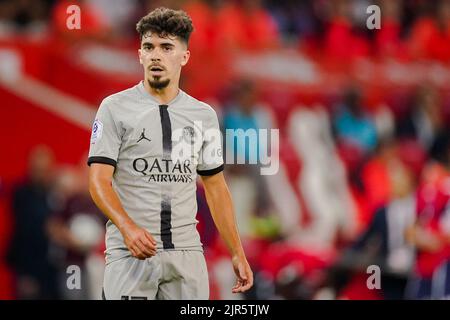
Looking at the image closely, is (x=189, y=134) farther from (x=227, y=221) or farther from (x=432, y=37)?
(x=432, y=37)

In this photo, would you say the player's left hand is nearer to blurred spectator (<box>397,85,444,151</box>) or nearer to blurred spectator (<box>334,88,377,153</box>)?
blurred spectator (<box>334,88,377,153</box>)

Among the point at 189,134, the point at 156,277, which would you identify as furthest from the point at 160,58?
the point at 156,277

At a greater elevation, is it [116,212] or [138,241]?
[116,212]

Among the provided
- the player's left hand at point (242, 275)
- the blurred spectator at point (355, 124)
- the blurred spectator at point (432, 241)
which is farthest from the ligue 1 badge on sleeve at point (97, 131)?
the blurred spectator at point (355, 124)

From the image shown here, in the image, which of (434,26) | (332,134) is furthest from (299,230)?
(434,26)

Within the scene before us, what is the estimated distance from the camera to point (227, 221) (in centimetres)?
529

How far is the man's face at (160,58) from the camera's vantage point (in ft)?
16.8

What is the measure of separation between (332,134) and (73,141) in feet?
8.16

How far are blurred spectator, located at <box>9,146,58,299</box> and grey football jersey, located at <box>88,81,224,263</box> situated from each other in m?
5.31

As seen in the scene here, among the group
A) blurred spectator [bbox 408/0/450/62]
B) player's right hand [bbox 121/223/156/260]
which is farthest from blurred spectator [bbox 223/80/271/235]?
player's right hand [bbox 121/223/156/260]

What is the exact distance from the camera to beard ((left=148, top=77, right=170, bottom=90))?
519 centimetres

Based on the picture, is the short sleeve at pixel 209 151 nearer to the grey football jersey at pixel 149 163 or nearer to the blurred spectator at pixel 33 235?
the grey football jersey at pixel 149 163

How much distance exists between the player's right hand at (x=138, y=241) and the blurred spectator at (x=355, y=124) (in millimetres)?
6641

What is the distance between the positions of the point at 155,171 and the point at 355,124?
6565 millimetres
